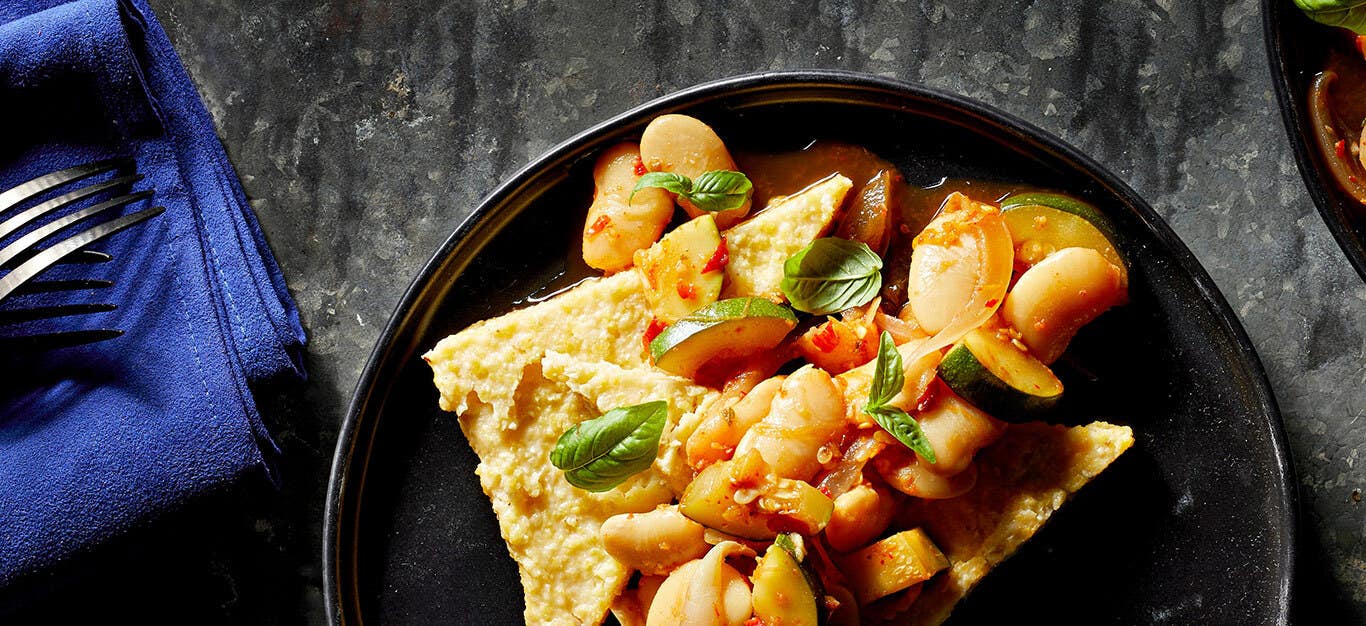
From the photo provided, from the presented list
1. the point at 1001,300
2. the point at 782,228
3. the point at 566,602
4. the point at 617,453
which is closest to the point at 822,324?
the point at 782,228

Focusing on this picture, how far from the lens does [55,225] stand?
267cm

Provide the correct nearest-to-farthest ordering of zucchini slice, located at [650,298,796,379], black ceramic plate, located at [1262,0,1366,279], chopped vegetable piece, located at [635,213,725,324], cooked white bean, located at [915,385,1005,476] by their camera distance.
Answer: black ceramic plate, located at [1262,0,1366,279]
cooked white bean, located at [915,385,1005,476]
zucchini slice, located at [650,298,796,379]
chopped vegetable piece, located at [635,213,725,324]

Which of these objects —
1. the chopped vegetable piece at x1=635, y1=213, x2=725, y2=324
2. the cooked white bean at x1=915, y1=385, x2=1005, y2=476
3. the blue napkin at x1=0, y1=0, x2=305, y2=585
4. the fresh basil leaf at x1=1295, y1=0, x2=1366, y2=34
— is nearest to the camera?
the fresh basil leaf at x1=1295, y1=0, x2=1366, y2=34

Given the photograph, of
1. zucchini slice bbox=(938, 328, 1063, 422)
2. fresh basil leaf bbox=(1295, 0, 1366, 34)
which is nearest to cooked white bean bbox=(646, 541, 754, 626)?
zucchini slice bbox=(938, 328, 1063, 422)

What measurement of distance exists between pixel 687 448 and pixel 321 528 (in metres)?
1.11

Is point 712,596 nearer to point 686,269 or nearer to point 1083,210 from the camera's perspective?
point 686,269

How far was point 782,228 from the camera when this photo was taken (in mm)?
2660

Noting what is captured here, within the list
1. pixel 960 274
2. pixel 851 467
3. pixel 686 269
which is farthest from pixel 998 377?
pixel 686 269

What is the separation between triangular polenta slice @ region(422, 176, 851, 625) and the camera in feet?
8.71

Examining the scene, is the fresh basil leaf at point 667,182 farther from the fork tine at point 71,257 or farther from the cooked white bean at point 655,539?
the fork tine at point 71,257

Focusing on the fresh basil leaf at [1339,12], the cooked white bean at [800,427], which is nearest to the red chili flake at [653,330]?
the cooked white bean at [800,427]

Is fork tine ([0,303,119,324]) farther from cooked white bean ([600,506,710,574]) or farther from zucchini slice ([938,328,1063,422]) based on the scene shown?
zucchini slice ([938,328,1063,422])

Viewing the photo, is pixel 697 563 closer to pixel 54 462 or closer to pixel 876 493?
pixel 876 493

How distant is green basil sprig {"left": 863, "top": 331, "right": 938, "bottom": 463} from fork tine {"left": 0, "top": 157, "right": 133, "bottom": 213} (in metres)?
1.99
